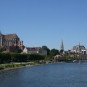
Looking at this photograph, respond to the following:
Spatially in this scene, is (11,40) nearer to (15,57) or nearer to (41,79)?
(15,57)

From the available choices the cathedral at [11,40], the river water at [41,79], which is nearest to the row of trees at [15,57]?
the river water at [41,79]

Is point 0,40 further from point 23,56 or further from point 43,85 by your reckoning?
point 43,85

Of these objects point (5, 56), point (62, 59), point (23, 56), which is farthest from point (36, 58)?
point (62, 59)

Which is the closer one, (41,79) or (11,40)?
(41,79)

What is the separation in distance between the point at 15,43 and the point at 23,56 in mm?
63911

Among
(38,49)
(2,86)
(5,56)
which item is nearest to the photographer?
(2,86)

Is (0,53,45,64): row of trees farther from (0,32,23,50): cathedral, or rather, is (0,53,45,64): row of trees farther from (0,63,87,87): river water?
(0,32,23,50): cathedral

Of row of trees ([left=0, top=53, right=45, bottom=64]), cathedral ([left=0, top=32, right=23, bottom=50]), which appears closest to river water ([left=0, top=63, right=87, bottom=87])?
row of trees ([left=0, top=53, right=45, bottom=64])

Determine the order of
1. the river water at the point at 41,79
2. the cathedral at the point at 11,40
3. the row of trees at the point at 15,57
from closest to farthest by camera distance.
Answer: the river water at the point at 41,79
the row of trees at the point at 15,57
the cathedral at the point at 11,40

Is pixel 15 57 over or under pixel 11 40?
under

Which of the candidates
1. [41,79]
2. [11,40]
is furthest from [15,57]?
[11,40]

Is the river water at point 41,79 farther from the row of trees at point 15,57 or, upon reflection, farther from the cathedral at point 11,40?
the cathedral at point 11,40

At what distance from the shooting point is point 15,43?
568 feet

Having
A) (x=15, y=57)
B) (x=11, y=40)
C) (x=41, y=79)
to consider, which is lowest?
(x=41, y=79)
